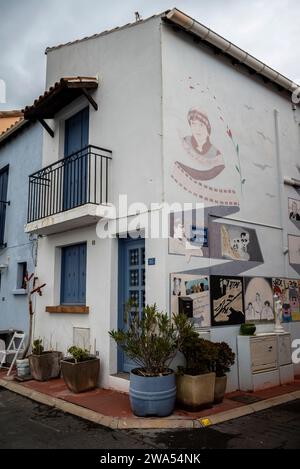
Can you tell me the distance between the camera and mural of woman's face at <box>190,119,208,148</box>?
7398 mm

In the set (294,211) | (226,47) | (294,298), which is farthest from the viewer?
(294,211)

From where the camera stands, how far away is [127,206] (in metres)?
7.23

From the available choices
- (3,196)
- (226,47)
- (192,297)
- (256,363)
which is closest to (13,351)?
(192,297)

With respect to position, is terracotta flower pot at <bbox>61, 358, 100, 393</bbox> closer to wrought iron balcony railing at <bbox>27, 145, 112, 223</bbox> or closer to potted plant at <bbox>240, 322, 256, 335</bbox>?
potted plant at <bbox>240, 322, 256, 335</bbox>

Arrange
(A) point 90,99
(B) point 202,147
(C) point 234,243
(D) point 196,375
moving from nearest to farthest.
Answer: (D) point 196,375 → (B) point 202,147 → (C) point 234,243 → (A) point 90,99

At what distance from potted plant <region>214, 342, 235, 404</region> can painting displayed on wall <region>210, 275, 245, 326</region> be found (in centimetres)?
85

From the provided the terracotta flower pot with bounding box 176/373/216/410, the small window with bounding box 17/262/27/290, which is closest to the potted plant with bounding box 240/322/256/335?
the terracotta flower pot with bounding box 176/373/216/410

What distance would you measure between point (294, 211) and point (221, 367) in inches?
189

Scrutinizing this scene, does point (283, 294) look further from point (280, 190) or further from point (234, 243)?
point (280, 190)

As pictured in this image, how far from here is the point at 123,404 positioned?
19.8ft

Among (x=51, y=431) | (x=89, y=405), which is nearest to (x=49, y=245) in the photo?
(x=89, y=405)

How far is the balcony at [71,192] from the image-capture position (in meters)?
7.48

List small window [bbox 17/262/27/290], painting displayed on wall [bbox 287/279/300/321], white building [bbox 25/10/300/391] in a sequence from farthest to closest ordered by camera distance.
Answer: small window [bbox 17/262/27/290]
painting displayed on wall [bbox 287/279/300/321]
white building [bbox 25/10/300/391]
